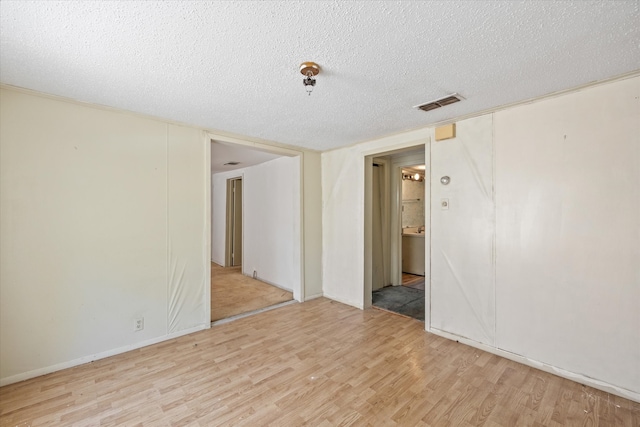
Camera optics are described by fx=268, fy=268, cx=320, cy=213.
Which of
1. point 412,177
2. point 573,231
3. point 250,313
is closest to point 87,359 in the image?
point 250,313

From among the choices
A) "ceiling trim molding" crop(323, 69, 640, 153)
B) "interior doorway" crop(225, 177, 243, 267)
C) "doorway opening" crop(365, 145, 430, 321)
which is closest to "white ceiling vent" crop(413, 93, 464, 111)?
"ceiling trim molding" crop(323, 69, 640, 153)

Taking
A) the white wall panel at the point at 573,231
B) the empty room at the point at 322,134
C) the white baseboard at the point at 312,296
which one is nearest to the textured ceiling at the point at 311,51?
the empty room at the point at 322,134

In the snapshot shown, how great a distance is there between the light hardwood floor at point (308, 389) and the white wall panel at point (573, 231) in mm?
310

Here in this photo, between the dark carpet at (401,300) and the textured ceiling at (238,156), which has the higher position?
the textured ceiling at (238,156)

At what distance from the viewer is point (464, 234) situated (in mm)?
2758

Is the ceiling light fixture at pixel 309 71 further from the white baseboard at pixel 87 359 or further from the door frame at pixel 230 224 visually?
the door frame at pixel 230 224

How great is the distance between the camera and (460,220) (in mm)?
2791

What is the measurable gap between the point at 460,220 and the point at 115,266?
343 cm

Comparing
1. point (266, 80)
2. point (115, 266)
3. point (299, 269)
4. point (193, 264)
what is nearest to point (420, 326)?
point (299, 269)

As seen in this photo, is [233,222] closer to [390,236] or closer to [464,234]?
[390,236]

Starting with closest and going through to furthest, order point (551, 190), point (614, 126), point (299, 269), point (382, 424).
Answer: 1. point (382, 424)
2. point (614, 126)
3. point (551, 190)
4. point (299, 269)

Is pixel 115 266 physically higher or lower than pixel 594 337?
higher

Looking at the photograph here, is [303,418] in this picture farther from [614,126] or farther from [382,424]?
[614,126]

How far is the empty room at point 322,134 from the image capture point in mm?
1496
